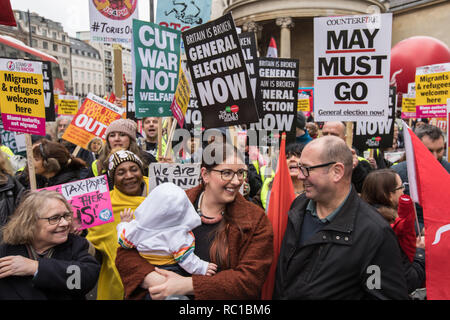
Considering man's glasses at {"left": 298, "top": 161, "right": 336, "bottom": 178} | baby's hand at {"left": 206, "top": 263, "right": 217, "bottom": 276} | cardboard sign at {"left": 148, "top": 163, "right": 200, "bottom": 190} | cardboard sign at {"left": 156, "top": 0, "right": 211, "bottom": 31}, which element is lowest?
baby's hand at {"left": 206, "top": 263, "right": 217, "bottom": 276}

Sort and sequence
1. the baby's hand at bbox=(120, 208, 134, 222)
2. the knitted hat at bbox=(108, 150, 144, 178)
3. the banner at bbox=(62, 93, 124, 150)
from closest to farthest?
the baby's hand at bbox=(120, 208, 134, 222) → the knitted hat at bbox=(108, 150, 144, 178) → the banner at bbox=(62, 93, 124, 150)

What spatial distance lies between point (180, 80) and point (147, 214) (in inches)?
111

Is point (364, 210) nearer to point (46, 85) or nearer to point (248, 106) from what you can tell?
point (248, 106)

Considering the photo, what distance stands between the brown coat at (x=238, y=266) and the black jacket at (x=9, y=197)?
5.51 feet

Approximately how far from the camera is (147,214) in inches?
82.4

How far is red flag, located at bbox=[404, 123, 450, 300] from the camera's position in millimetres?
2240

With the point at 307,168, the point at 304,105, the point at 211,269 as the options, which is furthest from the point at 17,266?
the point at 304,105

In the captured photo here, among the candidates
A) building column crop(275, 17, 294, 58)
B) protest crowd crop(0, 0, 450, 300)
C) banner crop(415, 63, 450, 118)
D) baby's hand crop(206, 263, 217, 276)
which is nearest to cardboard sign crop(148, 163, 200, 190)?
protest crowd crop(0, 0, 450, 300)

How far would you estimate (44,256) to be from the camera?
8.39 feet

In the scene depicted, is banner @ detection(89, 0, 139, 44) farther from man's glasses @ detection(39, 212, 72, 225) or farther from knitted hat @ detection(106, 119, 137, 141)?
man's glasses @ detection(39, 212, 72, 225)

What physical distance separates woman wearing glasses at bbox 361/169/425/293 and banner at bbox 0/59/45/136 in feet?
11.5

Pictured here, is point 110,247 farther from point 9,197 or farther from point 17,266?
point 9,197

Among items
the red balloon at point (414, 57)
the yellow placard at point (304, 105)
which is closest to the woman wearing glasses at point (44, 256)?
the yellow placard at point (304, 105)
